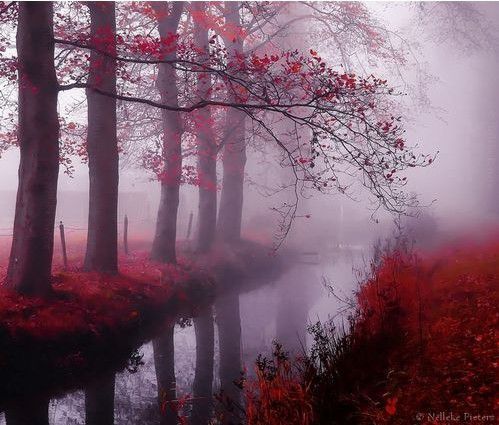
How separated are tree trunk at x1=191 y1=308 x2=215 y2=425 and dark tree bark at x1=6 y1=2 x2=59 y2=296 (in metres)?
3.50

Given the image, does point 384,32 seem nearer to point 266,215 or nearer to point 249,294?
point 249,294

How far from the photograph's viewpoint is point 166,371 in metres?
9.01

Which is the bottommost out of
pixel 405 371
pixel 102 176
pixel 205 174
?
pixel 405 371

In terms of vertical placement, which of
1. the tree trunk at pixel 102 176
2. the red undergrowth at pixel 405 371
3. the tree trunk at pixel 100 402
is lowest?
the tree trunk at pixel 100 402

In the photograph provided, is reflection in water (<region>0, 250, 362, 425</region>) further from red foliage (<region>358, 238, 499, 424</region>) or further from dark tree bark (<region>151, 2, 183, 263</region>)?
dark tree bark (<region>151, 2, 183, 263</region>)

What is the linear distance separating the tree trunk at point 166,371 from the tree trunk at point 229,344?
0.87 metres

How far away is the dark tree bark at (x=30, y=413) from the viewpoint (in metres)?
6.80

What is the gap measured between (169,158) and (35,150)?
6232 millimetres

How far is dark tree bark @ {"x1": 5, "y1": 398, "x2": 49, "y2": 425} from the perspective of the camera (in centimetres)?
680

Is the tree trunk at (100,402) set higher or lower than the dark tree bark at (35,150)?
lower

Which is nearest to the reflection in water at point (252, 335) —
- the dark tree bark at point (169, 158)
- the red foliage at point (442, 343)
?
the red foliage at point (442, 343)

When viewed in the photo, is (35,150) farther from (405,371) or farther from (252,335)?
(405,371)

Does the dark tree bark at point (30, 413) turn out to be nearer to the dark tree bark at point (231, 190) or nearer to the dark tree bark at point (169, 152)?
the dark tree bark at point (231, 190)

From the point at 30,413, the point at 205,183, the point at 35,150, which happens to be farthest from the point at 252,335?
the point at 205,183
